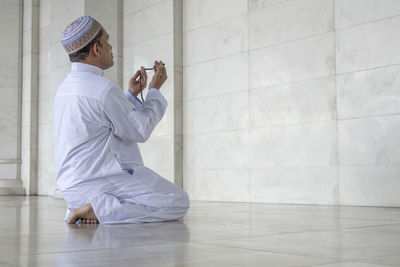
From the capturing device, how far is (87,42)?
4.44 metres

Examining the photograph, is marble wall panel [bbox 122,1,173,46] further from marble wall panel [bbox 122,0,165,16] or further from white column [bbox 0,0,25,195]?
white column [bbox 0,0,25,195]

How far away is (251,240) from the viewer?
10.1 ft

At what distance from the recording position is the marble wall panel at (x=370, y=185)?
6281 millimetres

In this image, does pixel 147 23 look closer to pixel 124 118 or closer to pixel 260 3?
pixel 260 3

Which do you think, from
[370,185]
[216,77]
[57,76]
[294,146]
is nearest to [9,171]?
[57,76]

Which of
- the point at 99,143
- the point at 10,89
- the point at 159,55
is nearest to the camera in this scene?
the point at 99,143

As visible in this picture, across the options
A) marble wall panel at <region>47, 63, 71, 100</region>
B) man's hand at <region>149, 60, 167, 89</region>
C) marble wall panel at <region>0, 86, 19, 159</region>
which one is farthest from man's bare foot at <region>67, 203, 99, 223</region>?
marble wall panel at <region>0, 86, 19, 159</region>

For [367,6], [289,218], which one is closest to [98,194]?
[289,218]

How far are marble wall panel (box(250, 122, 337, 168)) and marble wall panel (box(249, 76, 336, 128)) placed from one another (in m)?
0.10

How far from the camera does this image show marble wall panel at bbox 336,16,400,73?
20.9ft

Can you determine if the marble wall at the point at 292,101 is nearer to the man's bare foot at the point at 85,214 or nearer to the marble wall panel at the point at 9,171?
the man's bare foot at the point at 85,214

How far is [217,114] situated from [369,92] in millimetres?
2725

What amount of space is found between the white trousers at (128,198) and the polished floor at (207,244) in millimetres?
143

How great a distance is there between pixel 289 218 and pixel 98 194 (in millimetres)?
1528
